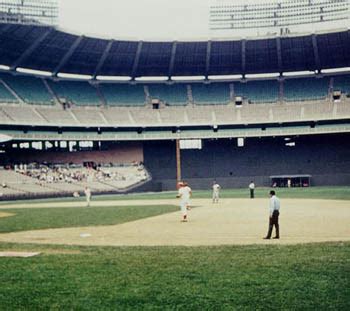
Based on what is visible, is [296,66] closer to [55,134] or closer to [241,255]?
[55,134]

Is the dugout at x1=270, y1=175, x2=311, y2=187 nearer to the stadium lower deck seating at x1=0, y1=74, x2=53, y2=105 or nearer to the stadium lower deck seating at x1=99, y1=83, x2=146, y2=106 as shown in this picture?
the stadium lower deck seating at x1=99, y1=83, x2=146, y2=106

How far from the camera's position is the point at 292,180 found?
62.8 meters

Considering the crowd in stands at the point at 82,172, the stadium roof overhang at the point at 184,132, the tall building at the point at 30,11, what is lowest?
the crowd in stands at the point at 82,172

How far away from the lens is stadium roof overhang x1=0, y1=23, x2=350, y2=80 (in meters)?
57.2

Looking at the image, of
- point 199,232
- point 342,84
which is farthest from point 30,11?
point 199,232

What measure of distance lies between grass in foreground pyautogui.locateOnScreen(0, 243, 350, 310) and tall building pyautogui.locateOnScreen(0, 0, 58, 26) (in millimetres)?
43864

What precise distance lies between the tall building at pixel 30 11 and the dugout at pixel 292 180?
3344cm

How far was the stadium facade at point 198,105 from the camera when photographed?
59.9 meters

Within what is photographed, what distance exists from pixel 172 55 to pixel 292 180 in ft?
74.6

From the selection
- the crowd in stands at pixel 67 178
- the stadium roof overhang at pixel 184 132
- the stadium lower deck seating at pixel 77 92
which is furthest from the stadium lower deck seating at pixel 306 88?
the stadium lower deck seating at pixel 77 92

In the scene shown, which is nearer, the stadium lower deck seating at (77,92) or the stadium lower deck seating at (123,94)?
the stadium lower deck seating at (77,92)

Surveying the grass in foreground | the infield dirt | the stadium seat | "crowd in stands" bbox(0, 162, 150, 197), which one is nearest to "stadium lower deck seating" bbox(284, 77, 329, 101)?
"crowd in stands" bbox(0, 162, 150, 197)

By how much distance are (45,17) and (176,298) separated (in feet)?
170

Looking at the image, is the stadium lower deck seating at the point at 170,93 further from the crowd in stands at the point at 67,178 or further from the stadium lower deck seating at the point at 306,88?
the stadium lower deck seating at the point at 306,88
